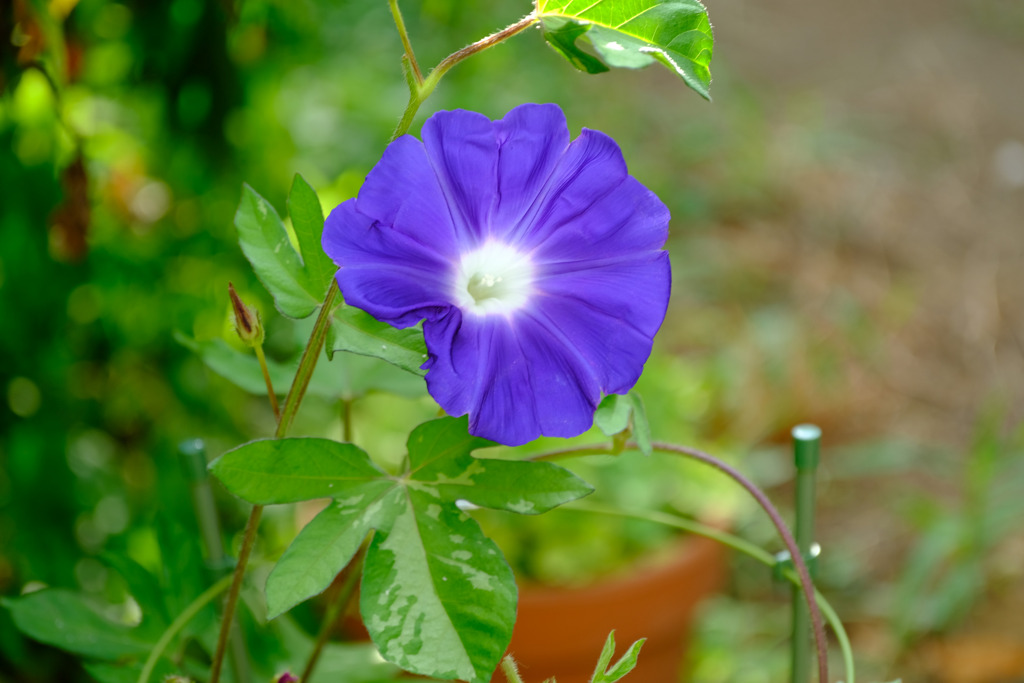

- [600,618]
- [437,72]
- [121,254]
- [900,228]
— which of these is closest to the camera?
[437,72]

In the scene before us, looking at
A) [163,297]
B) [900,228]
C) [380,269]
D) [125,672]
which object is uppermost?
[900,228]

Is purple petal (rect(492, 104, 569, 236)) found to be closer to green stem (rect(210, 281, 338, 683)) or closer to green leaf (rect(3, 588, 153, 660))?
green stem (rect(210, 281, 338, 683))

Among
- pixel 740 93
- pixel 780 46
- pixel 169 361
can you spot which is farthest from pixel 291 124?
pixel 780 46

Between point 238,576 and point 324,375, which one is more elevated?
point 324,375

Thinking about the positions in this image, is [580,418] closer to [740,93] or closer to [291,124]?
[291,124]

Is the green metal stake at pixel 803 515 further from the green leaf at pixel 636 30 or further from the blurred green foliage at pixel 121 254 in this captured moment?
the blurred green foliage at pixel 121 254

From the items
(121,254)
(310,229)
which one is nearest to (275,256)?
(310,229)

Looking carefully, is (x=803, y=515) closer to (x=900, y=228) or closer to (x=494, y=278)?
(x=494, y=278)

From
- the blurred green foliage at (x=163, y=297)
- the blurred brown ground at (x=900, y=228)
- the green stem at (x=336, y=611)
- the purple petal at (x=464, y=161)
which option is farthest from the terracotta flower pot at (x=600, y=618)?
the purple petal at (x=464, y=161)

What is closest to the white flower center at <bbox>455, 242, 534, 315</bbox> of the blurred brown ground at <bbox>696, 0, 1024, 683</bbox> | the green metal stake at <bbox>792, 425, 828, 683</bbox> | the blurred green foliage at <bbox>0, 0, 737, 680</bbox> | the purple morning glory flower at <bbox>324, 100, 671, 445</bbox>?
the purple morning glory flower at <bbox>324, 100, 671, 445</bbox>
